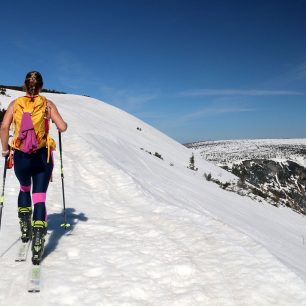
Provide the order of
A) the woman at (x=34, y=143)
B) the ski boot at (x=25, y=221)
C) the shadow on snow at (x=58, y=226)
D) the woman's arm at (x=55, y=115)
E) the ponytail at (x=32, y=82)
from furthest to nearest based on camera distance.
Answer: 1. the shadow on snow at (x=58, y=226)
2. the ski boot at (x=25, y=221)
3. the woman's arm at (x=55, y=115)
4. the ponytail at (x=32, y=82)
5. the woman at (x=34, y=143)

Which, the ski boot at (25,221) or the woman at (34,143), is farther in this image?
the ski boot at (25,221)

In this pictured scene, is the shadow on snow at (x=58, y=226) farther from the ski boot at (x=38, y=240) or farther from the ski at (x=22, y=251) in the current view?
the ski boot at (x=38, y=240)

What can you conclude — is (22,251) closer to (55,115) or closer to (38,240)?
(38,240)

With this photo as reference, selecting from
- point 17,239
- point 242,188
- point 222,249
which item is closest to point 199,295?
point 222,249

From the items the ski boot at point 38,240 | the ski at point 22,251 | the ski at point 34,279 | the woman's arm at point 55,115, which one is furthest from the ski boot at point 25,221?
the woman's arm at point 55,115

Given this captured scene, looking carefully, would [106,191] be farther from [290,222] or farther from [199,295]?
[290,222]

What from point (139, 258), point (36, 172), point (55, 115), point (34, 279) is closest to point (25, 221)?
point (36, 172)

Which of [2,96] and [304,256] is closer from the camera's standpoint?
[304,256]

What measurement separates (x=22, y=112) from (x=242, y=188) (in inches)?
725

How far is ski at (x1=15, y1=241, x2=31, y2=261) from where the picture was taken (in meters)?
5.74

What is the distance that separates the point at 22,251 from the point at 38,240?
631 millimetres

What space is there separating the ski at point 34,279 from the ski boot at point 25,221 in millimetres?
933

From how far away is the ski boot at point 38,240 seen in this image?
17.7ft

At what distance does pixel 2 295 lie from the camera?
4.67m
